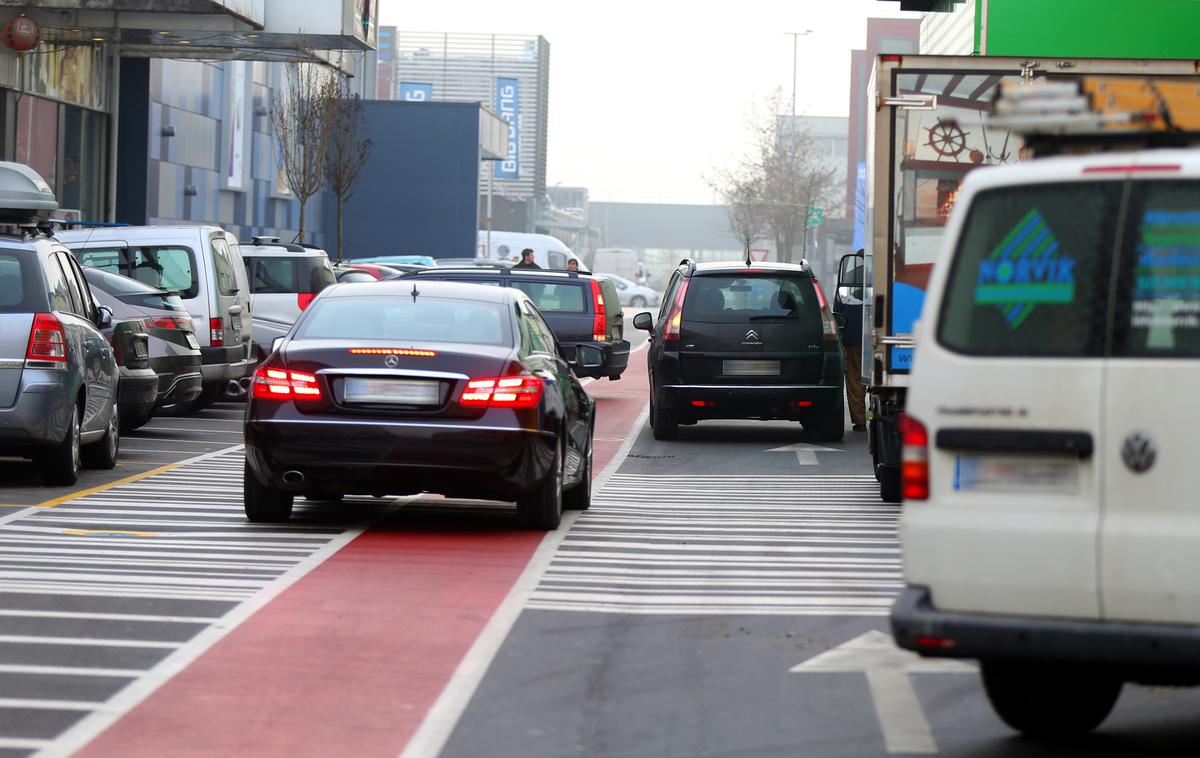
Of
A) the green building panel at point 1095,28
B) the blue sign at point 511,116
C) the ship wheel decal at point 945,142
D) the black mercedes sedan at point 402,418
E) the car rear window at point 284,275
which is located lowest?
the black mercedes sedan at point 402,418

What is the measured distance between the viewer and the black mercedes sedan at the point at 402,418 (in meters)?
10.9

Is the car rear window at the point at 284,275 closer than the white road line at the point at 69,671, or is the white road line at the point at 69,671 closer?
the white road line at the point at 69,671

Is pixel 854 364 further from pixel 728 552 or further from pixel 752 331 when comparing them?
pixel 728 552

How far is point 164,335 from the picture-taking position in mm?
18891

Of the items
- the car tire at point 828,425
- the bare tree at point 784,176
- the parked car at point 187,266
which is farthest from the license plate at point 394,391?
the bare tree at point 784,176

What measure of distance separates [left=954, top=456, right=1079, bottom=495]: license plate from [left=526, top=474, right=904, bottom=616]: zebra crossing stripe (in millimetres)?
3214

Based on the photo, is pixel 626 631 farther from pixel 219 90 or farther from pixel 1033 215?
pixel 219 90

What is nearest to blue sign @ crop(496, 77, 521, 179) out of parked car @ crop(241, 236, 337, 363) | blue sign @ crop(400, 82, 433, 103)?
blue sign @ crop(400, 82, 433, 103)

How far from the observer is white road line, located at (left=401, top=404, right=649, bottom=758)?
20.9ft

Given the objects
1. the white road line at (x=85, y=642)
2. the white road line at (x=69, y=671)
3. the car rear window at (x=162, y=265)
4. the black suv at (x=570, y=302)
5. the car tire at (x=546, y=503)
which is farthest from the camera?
the black suv at (x=570, y=302)

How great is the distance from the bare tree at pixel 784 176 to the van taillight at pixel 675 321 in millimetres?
56873

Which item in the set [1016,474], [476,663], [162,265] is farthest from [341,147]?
[1016,474]

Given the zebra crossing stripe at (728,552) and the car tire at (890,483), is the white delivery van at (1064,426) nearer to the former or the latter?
the zebra crossing stripe at (728,552)

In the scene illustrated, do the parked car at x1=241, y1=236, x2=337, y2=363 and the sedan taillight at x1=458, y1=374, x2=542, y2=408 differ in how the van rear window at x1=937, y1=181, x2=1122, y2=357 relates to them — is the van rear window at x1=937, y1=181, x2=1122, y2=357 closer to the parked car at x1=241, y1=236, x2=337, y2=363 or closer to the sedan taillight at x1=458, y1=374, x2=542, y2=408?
the sedan taillight at x1=458, y1=374, x2=542, y2=408
